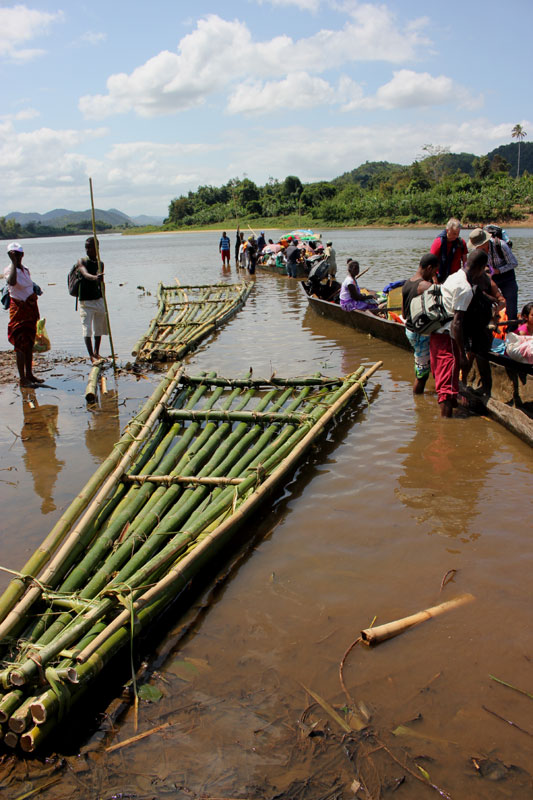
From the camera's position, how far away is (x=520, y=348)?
4.73 metres

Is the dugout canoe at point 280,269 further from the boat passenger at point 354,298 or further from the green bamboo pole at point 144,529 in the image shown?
the green bamboo pole at point 144,529

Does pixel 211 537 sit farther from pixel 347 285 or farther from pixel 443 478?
pixel 347 285

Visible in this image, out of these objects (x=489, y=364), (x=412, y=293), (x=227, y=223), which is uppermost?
(x=227, y=223)

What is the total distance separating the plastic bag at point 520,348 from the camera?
4.67 metres

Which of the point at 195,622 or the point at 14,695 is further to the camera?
the point at 195,622

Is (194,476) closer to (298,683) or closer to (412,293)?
(298,683)

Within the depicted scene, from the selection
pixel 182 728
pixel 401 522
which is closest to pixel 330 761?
pixel 182 728

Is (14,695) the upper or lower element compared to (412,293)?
lower

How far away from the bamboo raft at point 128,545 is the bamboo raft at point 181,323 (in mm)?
3182

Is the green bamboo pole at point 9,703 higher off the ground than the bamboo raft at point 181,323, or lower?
lower

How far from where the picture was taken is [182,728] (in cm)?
218

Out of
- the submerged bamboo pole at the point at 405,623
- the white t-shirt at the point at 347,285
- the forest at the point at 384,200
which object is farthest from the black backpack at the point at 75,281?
the forest at the point at 384,200

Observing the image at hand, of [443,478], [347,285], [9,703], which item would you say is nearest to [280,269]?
[347,285]

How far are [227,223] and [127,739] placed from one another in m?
64.4
